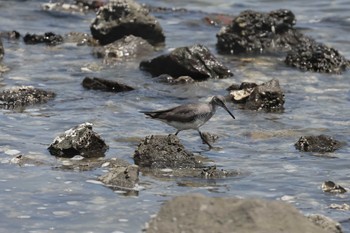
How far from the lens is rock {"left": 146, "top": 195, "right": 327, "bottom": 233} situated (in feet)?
21.8

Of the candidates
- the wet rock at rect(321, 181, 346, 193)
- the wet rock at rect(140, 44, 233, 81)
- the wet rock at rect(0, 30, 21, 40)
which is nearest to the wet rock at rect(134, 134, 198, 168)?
the wet rock at rect(321, 181, 346, 193)

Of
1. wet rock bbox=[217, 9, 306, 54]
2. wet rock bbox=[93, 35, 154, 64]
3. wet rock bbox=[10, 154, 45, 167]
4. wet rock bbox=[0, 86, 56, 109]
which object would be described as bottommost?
wet rock bbox=[10, 154, 45, 167]

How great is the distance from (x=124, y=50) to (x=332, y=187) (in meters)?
9.06

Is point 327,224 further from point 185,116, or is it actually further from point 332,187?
point 185,116

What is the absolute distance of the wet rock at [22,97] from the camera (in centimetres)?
1446

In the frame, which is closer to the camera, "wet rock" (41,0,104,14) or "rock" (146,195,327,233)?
"rock" (146,195,327,233)

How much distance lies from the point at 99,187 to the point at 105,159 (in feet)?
4.58

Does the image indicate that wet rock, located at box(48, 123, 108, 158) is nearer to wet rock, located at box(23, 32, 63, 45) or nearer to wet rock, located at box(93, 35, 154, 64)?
wet rock, located at box(93, 35, 154, 64)

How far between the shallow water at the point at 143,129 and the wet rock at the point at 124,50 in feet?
0.78

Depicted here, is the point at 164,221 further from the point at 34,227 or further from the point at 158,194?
the point at 158,194

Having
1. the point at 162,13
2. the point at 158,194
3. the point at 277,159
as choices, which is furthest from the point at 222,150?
the point at 162,13

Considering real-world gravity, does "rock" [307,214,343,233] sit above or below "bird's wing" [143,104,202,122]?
below

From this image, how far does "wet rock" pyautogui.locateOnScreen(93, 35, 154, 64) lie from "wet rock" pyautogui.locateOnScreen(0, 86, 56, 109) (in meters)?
3.39

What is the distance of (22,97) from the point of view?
14633mm
